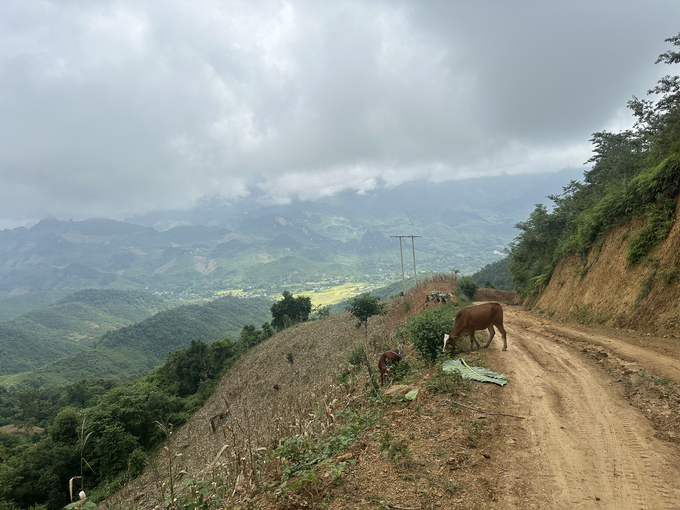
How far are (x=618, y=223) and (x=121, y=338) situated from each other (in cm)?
13072

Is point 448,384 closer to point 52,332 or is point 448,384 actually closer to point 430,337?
point 430,337

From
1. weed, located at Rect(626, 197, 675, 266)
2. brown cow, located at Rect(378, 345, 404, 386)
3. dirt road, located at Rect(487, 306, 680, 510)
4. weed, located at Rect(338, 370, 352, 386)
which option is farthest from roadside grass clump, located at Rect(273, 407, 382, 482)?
weed, located at Rect(626, 197, 675, 266)

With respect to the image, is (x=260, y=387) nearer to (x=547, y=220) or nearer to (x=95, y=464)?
(x=95, y=464)

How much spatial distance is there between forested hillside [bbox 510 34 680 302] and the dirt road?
449cm

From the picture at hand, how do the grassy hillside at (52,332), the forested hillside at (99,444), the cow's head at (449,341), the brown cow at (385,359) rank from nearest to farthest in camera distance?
1. the brown cow at (385,359)
2. the cow's head at (449,341)
3. the forested hillside at (99,444)
4. the grassy hillside at (52,332)

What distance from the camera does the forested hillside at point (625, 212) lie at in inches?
401

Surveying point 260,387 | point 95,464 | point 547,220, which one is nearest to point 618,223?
point 547,220

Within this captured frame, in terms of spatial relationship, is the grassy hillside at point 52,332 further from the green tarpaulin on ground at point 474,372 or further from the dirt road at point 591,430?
the dirt road at point 591,430

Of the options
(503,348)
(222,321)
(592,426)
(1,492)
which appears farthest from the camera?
(222,321)

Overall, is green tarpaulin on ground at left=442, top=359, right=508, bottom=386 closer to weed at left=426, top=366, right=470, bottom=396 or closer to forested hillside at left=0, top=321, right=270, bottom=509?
weed at left=426, top=366, right=470, bottom=396

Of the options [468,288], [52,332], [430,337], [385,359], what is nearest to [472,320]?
[430,337]

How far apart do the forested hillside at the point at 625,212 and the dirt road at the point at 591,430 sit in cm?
449

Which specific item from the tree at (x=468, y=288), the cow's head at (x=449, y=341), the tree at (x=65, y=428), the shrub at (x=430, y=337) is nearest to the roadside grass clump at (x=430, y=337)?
the shrub at (x=430, y=337)

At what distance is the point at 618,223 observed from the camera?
42.3ft
